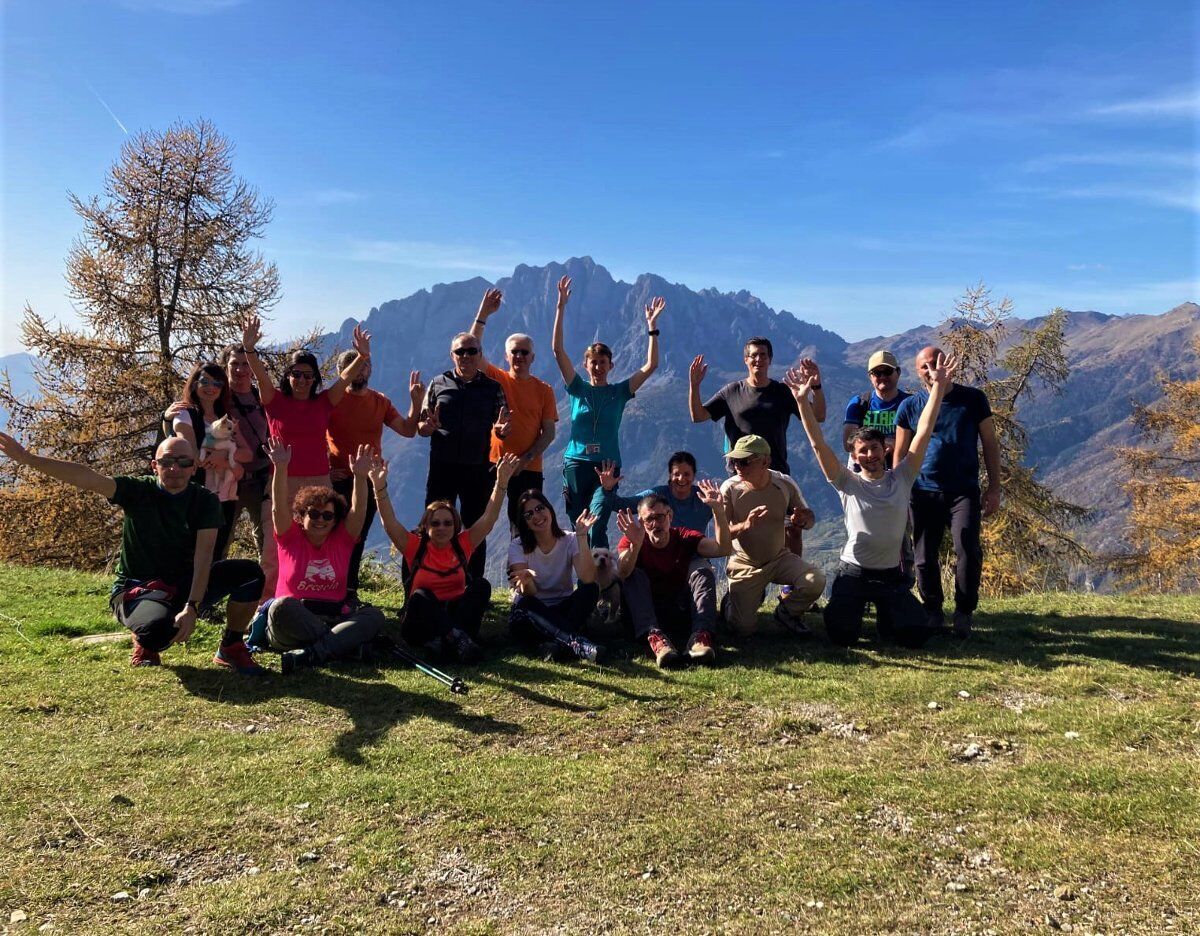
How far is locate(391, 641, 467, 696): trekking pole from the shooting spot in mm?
6711

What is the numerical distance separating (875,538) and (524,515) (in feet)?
12.5

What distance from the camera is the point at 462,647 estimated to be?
7.64 metres

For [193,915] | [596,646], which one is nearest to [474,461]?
[596,646]

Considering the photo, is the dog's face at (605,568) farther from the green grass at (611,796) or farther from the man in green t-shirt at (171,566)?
the man in green t-shirt at (171,566)

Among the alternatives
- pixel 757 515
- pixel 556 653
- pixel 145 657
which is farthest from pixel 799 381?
pixel 145 657

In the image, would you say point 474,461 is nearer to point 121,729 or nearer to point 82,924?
point 121,729

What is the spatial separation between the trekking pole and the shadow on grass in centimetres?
14

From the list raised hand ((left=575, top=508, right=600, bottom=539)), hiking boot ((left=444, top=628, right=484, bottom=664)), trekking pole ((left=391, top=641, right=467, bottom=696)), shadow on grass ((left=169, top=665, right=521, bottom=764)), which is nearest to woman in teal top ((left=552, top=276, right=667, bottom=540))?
raised hand ((left=575, top=508, right=600, bottom=539))

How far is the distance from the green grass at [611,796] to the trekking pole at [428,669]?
0.44 feet

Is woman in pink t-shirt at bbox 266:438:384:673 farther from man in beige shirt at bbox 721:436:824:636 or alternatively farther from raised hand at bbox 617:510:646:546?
man in beige shirt at bbox 721:436:824:636

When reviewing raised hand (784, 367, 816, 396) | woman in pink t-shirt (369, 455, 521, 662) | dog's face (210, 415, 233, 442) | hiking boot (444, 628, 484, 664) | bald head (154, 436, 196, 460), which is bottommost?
hiking boot (444, 628, 484, 664)

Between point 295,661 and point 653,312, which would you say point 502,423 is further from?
point 295,661

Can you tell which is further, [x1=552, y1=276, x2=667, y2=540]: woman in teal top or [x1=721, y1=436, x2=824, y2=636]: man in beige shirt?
[x1=552, y1=276, x2=667, y2=540]: woman in teal top

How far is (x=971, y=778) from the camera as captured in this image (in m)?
4.97
